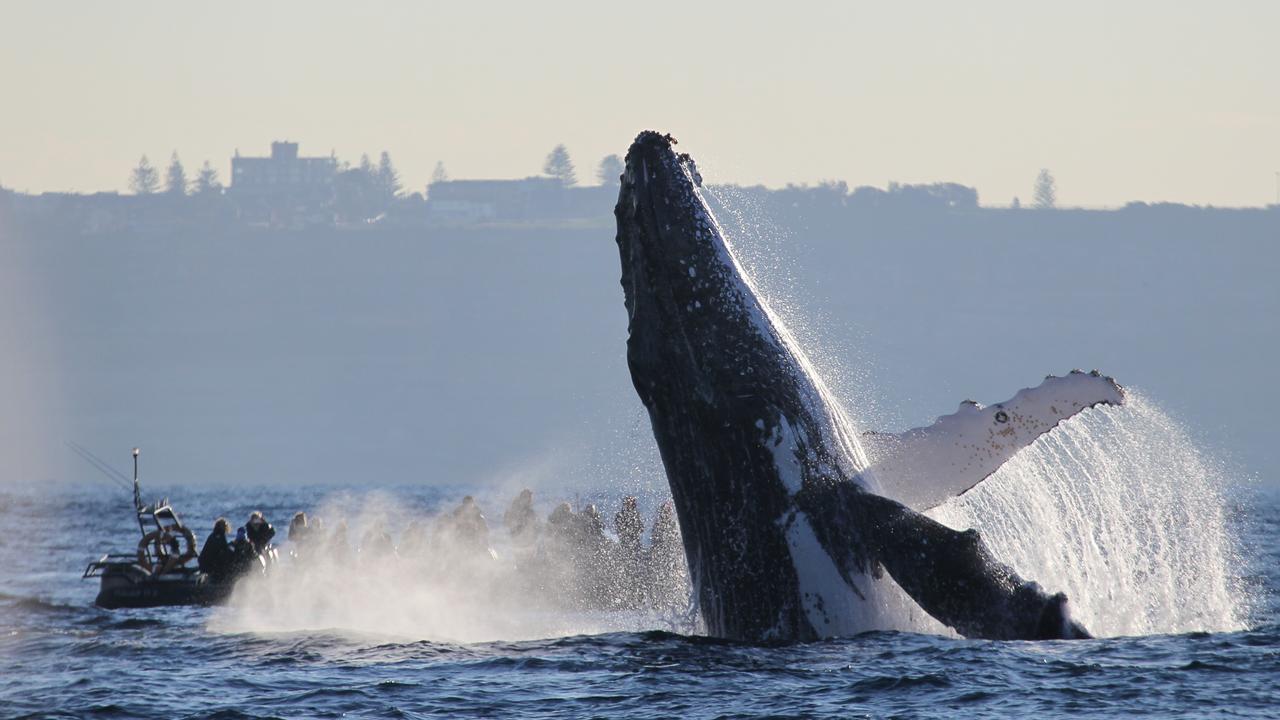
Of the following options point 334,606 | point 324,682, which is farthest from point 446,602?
point 324,682

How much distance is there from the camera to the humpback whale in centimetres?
1207

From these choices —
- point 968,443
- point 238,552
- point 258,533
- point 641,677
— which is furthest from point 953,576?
point 238,552

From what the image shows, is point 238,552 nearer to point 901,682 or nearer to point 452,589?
point 452,589

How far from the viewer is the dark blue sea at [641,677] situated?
11.7 metres

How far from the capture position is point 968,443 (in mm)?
12672

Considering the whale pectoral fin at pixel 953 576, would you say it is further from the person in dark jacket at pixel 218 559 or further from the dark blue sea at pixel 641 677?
the person in dark jacket at pixel 218 559

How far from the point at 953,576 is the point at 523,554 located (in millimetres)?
16517

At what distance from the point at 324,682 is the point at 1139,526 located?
5459cm

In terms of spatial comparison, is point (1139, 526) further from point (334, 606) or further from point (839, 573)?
point (839, 573)

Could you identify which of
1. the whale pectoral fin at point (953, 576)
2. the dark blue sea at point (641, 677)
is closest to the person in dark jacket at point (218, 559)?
the dark blue sea at point (641, 677)

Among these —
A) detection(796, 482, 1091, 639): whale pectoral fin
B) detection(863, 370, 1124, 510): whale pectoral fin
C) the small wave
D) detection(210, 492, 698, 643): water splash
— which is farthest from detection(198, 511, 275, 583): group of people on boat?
detection(796, 482, 1091, 639): whale pectoral fin

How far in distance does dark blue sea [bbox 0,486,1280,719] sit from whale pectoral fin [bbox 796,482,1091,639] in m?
0.63

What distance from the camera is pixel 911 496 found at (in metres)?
12.6

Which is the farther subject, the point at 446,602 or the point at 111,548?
the point at 111,548
